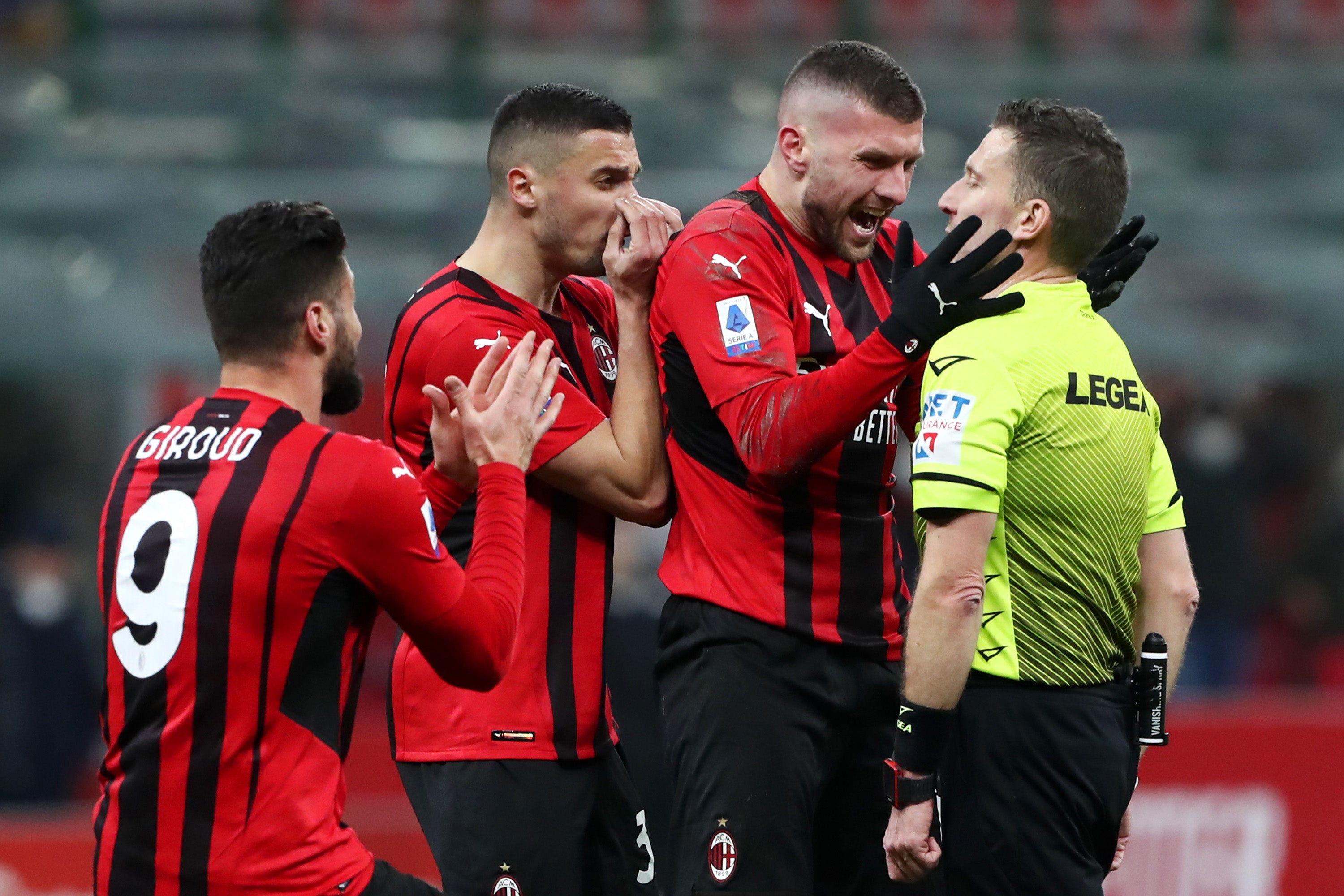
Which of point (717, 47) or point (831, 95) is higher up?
point (717, 47)

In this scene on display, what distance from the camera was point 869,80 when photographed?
3980 mm

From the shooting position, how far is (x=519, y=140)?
4.34 m

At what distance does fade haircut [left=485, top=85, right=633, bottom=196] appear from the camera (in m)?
4.32

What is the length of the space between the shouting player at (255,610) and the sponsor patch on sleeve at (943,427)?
0.93 m

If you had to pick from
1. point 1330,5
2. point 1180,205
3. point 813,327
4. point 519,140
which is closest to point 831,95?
point 813,327

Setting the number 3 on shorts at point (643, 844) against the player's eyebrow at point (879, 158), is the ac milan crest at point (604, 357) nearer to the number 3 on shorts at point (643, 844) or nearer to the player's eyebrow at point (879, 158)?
the player's eyebrow at point (879, 158)

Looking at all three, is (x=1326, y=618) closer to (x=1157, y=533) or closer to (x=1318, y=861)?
(x=1318, y=861)

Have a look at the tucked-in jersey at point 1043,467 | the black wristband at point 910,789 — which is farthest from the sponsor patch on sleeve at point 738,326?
the black wristband at point 910,789

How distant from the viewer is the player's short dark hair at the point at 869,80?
3.98 metres

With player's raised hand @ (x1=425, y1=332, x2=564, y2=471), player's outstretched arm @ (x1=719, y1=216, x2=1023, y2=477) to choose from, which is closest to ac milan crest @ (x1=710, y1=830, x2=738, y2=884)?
player's outstretched arm @ (x1=719, y1=216, x2=1023, y2=477)

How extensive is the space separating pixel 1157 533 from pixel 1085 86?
38.8 ft

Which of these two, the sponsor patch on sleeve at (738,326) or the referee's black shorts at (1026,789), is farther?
the sponsor patch on sleeve at (738,326)

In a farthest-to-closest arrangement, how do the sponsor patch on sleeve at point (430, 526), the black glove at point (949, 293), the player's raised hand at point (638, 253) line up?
the player's raised hand at point (638, 253) → the black glove at point (949, 293) → the sponsor patch on sleeve at point (430, 526)

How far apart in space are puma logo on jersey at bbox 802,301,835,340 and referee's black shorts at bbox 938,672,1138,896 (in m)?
0.94
